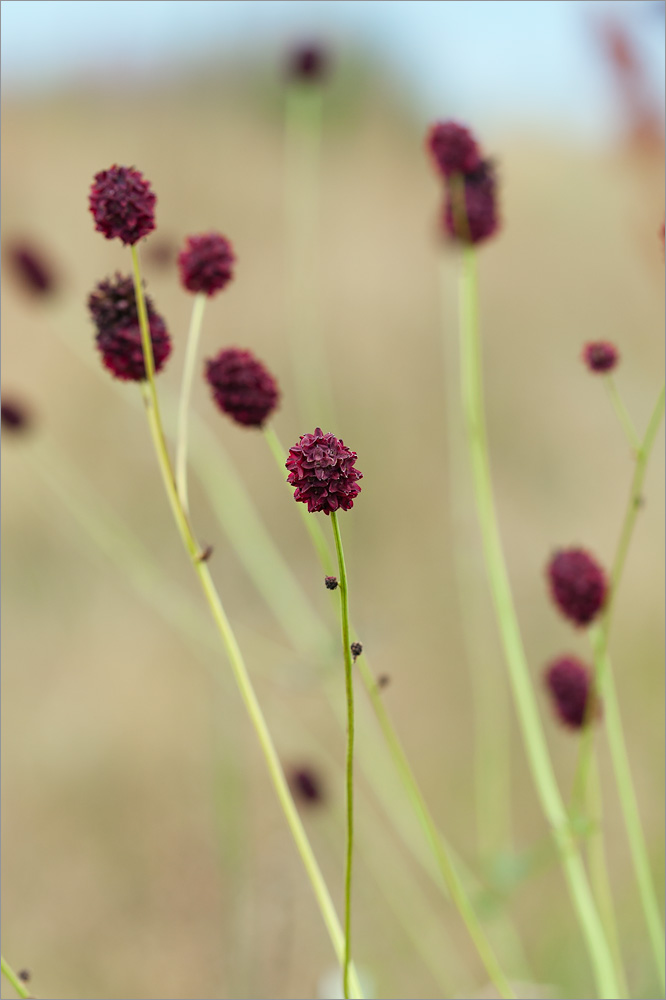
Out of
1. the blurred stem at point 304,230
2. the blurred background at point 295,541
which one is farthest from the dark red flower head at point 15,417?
the blurred stem at point 304,230

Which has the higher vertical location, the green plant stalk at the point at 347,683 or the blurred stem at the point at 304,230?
the blurred stem at the point at 304,230

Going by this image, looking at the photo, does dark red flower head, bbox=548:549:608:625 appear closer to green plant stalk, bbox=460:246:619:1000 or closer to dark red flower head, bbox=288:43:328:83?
green plant stalk, bbox=460:246:619:1000

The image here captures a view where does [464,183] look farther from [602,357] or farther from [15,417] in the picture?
[15,417]

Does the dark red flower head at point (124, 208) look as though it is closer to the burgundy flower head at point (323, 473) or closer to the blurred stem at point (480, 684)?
the burgundy flower head at point (323, 473)

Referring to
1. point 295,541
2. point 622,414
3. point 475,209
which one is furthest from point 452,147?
point 295,541

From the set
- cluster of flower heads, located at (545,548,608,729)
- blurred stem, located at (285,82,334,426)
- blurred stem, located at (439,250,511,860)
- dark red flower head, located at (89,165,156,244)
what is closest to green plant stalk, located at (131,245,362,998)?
dark red flower head, located at (89,165,156,244)

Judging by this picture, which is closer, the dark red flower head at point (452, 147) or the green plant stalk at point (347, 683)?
the green plant stalk at point (347, 683)
